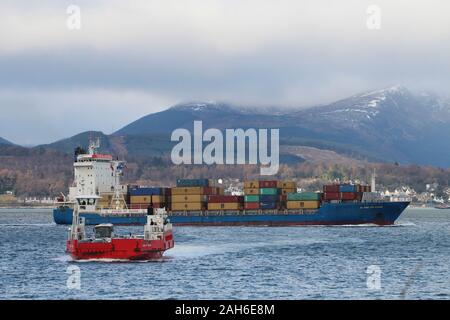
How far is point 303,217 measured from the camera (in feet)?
401

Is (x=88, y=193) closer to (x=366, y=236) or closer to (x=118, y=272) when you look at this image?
(x=366, y=236)

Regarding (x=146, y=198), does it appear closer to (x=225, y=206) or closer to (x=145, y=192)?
(x=145, y=192)

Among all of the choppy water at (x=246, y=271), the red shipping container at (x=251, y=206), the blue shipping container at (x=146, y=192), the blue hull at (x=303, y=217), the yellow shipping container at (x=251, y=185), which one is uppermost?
the yellow shipping container at (x=251, y=185)

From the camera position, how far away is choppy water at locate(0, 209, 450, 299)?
47.1m

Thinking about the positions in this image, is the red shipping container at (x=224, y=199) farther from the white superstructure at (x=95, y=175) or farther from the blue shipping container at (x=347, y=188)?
the blue shipping container at (x=347, y=188)

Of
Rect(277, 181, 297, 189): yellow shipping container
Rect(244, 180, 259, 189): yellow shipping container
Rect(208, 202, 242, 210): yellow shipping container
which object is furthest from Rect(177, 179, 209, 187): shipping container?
Rect(277, 181, 297, 189): yellow shipping container

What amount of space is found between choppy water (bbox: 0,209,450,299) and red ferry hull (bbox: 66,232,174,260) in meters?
0.98

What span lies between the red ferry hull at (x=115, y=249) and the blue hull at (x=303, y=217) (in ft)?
198

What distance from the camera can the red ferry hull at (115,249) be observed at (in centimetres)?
6225

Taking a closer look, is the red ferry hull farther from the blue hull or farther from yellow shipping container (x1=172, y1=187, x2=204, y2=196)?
yellow shipping container (x1=172, y1=187, x2=204, y2=196)

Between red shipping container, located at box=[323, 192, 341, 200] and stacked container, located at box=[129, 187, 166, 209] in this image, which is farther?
stacked container, located at box=[129, 187, 166, 209]

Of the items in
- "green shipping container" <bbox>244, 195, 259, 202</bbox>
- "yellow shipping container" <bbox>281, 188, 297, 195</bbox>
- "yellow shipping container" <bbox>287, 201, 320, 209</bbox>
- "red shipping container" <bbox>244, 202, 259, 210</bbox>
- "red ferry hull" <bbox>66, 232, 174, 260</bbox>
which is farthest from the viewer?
"yellow shipping container" <bbox>281, 188, 297, 195</bbox>

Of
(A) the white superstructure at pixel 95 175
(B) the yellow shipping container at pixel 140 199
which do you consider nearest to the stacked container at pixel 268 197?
(B) the yellow shipping container at pixel 140 199

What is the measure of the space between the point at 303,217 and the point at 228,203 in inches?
419
